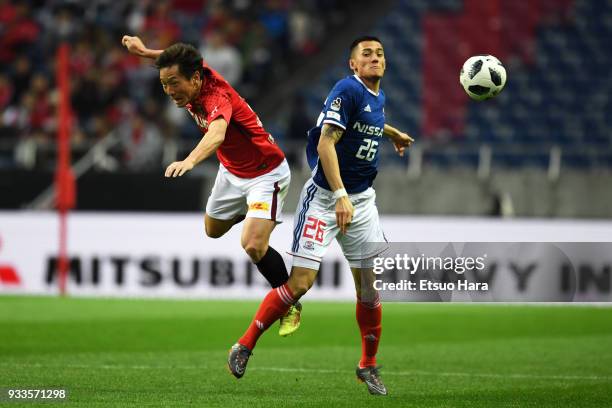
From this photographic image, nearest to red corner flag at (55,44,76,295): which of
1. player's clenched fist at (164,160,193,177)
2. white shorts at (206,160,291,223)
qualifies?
white shorts at (206,160,291,223)

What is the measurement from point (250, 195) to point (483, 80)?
1.87 meters

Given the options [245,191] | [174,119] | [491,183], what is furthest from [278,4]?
[245,191]

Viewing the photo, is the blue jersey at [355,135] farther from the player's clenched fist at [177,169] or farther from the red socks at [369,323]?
the player's clenched fist at [177,169]


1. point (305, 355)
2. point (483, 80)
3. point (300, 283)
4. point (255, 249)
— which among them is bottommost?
point (305, 355)

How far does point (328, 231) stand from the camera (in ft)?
26.8

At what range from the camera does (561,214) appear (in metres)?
19.4

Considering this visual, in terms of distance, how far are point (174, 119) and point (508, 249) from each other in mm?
6659

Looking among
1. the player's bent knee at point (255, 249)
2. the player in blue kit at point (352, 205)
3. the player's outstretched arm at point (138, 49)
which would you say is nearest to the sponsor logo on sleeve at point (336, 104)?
the player in blue kit at point (352, 205)

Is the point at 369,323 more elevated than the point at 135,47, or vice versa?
the point at 135,47

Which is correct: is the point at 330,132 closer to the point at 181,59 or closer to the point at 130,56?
the point at 181,59

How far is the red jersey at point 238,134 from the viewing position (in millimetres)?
8297

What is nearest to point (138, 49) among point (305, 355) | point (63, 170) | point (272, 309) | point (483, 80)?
point (272, 309)

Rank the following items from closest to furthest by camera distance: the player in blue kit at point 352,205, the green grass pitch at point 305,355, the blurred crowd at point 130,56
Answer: the green grass pitch at point 305,355 < the player in blue kit at point 352,205 < the blurred crowd at point 130,56

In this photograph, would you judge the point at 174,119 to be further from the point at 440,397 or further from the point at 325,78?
the point at 440,397
